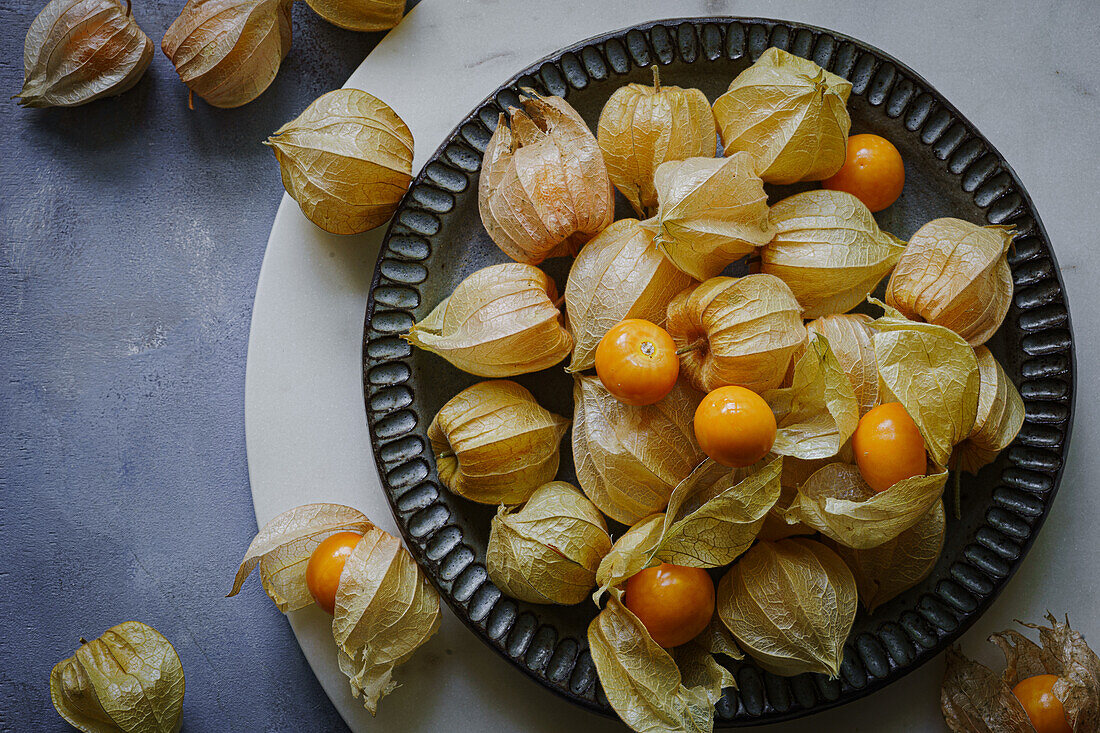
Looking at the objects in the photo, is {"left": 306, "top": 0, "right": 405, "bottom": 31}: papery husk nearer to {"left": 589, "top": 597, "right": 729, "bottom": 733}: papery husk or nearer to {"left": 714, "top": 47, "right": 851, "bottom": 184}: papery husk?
{"left": 714, "top": 47, "right": 851, "bottom": 184}: papery husk

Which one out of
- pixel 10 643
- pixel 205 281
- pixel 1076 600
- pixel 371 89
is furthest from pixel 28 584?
pixel 1076 600

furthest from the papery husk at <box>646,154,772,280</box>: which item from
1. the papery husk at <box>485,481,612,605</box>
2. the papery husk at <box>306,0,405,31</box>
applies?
the papery husk at <box>306,0,405,31</box>

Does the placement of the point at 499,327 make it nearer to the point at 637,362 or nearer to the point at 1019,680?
the point at 637,362

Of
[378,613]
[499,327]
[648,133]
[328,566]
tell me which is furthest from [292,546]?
[648,133]

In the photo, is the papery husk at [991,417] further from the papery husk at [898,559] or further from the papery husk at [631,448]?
the papery husk at [631,448]

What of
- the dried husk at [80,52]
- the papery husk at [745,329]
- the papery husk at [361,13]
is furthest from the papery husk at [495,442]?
the dried husk at [80,52]

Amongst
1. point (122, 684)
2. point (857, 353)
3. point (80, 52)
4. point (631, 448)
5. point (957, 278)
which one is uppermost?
point (957, 278)
